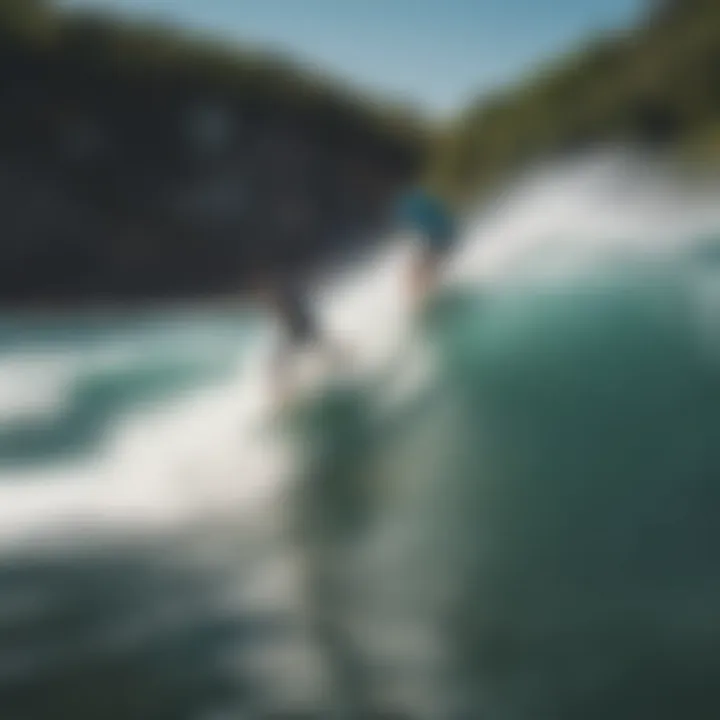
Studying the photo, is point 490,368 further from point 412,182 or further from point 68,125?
point 68,125

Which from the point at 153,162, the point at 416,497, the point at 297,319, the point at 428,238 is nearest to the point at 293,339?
the point at 297,319

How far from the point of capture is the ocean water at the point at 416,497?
1633 millimetres

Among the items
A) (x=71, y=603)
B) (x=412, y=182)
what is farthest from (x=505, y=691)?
(x=412, y=182)

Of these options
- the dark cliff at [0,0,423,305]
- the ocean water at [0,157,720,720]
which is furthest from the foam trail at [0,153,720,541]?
the dark cliff at [0,0,423,305]

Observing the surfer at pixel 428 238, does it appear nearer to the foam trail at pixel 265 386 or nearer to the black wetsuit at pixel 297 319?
the foam trail at pixel 265 386

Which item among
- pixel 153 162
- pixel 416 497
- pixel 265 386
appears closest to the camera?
pixel 416 497

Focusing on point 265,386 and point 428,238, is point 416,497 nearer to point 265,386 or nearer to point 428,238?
point 265,386

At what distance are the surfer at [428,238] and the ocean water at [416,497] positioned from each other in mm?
39

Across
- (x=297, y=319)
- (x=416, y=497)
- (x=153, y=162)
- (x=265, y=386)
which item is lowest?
(x=416, y=497)

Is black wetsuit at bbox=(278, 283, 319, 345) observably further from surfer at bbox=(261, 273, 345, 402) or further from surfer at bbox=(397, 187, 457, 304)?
surfer at bbox=(397, 187, 457, 304)

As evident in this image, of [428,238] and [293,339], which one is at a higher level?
[428,238]

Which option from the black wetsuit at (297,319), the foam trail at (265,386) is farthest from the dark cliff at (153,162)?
the foam trail at (265,386)

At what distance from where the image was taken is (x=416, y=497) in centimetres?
213

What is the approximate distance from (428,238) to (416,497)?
67cm
